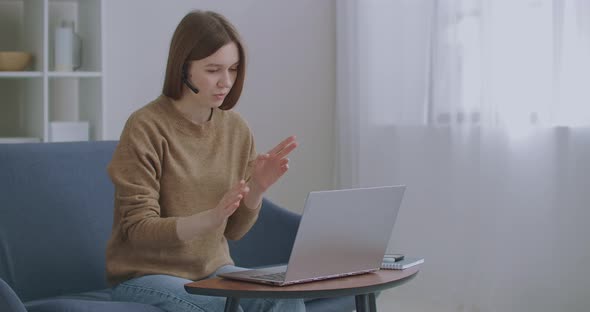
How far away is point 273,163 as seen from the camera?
191 centimetres

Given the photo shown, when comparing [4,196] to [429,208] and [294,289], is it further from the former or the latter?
[429,208]

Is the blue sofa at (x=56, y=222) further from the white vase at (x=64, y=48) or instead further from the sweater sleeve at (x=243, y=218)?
the white vase at (x=64, y=48)

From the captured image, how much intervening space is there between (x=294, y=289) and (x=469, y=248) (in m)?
2.06

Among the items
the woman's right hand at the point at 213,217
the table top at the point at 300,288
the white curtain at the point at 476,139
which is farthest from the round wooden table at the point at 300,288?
the white curtain at the point at 476,139

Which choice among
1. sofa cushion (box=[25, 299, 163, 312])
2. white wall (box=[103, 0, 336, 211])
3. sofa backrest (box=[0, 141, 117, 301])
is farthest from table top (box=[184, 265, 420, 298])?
white wall (box=[103, 0, 336, 211])

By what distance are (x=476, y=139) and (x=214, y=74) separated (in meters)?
1.73

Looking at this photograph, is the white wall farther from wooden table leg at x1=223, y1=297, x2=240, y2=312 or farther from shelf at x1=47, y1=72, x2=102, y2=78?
→ wooden table leg at x1=223, y1=297, x2=240, y2=312

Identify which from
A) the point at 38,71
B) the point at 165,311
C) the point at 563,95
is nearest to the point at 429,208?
the point at 563,95

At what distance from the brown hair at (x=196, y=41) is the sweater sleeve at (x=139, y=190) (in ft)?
0.48

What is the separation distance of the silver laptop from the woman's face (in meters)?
0.49

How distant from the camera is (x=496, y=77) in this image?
3422mm

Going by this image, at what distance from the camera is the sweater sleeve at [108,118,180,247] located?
6.31 ft

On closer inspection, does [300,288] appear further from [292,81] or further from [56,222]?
[292,81]

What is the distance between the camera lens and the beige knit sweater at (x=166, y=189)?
196 cm
